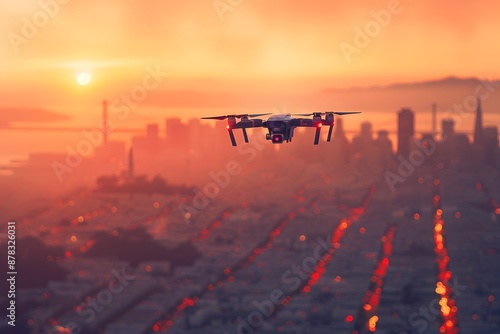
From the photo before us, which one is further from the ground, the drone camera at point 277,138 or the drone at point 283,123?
the drone at point 283,123

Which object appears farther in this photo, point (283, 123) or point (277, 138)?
point (277, 138)

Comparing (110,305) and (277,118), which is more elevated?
(277,118)

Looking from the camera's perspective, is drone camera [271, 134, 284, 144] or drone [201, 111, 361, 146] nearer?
drone [201, 111, 361, 146]

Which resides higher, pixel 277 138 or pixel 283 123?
pixel 283 123

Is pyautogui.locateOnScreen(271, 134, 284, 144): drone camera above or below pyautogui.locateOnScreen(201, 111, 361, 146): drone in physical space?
below

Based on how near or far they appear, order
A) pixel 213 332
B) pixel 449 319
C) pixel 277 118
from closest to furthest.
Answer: pixel 277 118 < pixel 213 332 < pixel 449 319

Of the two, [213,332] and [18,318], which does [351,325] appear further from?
[18,318]

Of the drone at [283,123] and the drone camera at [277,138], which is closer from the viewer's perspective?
the drone at [283,123]

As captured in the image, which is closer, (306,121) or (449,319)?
(306,121)

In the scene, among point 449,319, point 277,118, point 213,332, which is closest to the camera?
point 277,118

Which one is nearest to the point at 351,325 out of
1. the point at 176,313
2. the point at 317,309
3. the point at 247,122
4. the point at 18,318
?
the point at 317,309
